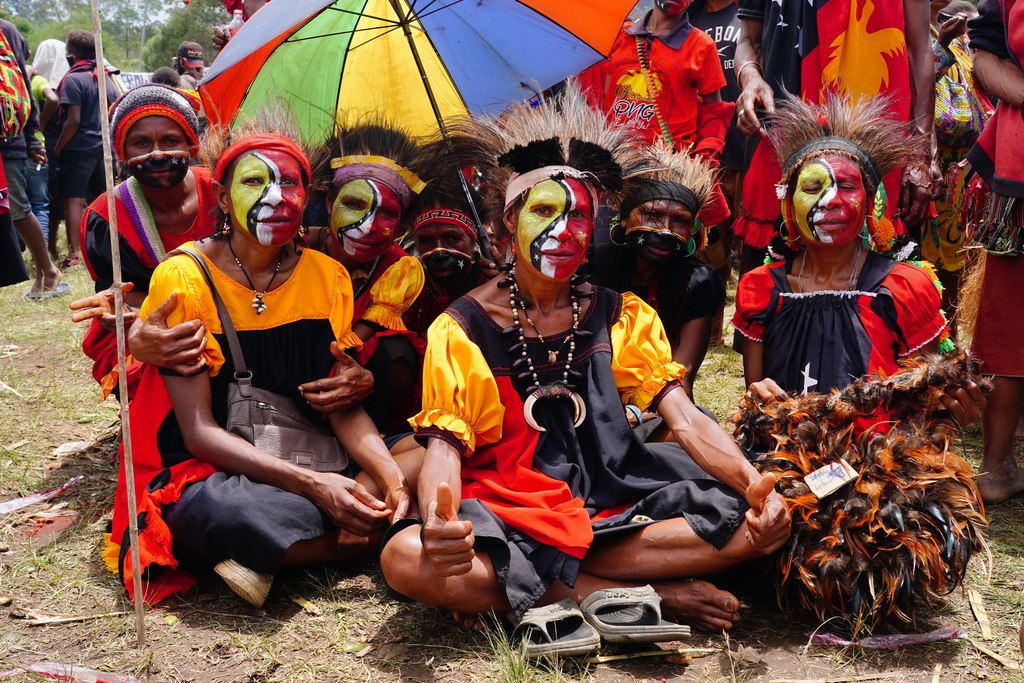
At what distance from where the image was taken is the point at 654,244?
14.2ft

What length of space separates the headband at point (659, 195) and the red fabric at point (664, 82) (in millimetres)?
1404

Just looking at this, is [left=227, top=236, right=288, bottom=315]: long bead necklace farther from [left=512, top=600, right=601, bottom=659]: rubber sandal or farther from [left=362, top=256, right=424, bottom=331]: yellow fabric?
[left=512, top=600, right=601, bottom=659]: rubber sandal

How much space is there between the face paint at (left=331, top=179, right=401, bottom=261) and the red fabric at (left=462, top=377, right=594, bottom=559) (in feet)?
3.42

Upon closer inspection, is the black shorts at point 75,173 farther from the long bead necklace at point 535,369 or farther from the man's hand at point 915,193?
the man's hand at point 915,193

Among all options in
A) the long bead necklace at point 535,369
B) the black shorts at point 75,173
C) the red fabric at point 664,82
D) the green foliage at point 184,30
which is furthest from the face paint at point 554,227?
the green foliage at point 184,30

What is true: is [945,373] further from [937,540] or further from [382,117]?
[382,117]

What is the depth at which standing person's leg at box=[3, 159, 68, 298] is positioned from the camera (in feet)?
27.0

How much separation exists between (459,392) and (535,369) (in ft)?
1.14

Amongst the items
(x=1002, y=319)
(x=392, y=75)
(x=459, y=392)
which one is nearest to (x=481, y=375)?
(x=459, y=392)

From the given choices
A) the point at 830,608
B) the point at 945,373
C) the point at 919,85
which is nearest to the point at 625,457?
the point at 830,608

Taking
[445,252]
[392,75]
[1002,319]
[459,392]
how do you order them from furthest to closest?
[392,75], [445,252], [1002,319], [459,392]

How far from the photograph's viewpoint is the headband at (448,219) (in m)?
4.37

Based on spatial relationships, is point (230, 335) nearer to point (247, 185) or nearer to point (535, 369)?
point (247, 185)

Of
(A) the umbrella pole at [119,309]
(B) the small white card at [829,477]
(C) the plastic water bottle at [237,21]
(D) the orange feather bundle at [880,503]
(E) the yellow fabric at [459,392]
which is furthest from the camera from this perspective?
(C) the plastic water bottle at [237,21]
